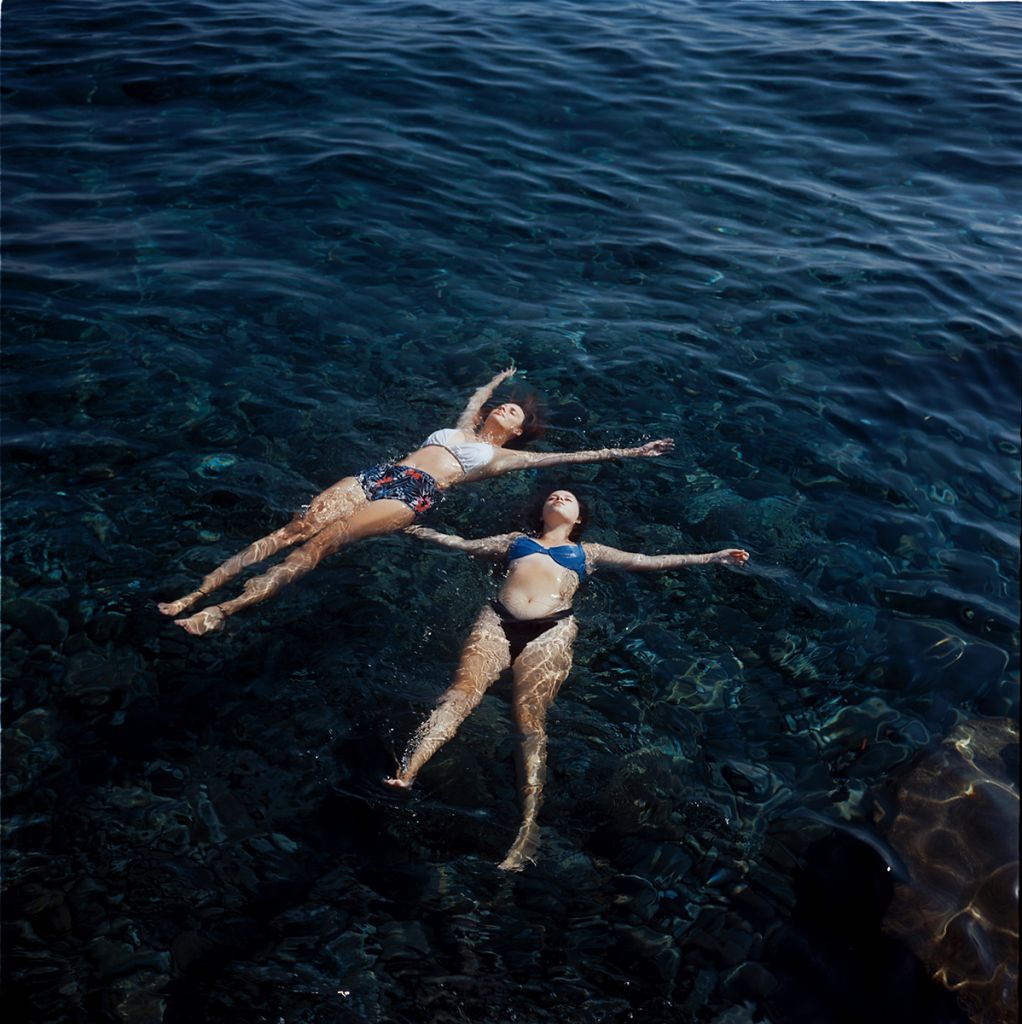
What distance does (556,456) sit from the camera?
8.85 m

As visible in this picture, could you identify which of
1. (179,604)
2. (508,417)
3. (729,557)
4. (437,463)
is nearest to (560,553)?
(729,557)

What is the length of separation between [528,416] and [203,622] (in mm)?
4171

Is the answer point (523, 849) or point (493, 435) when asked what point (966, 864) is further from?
point (493, 435)

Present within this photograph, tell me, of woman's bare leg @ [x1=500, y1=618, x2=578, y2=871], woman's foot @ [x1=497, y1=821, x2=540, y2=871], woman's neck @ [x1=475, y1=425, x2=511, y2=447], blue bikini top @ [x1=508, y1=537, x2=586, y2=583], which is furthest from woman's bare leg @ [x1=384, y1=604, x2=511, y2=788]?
woman's neck @ [x1=475, y1=425, x2=511, y2=447]

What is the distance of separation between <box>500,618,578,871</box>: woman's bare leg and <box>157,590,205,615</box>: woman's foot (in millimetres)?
2561

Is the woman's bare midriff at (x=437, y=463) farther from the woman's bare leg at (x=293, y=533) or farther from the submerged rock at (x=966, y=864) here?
the submerged rock at (x=966, y=864)

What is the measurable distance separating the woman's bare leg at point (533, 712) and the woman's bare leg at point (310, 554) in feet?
6.13

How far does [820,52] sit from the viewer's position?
18000mm

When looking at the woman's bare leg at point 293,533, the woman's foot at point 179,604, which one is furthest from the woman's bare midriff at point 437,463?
the woman's foot at point 179,604

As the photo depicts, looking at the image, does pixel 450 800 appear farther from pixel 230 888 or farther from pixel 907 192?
pixel 907 192

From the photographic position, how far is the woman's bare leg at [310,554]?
680 cm

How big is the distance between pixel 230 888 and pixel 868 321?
31.7 ft

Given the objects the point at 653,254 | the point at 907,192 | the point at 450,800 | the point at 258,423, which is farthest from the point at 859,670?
the point at 907,192

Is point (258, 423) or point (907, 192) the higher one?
point (907, 192)
